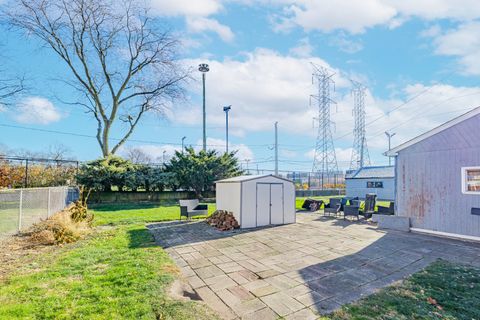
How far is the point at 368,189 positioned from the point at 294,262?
1806cm

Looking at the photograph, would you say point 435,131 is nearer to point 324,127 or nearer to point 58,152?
point 324,127

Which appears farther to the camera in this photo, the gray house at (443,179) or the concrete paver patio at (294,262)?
the gray house at (443,179)

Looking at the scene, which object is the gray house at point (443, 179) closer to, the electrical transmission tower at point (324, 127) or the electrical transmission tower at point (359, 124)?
the electrical transmission tower at point (324, 127)

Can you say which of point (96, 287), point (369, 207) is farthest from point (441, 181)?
point (96, 287)

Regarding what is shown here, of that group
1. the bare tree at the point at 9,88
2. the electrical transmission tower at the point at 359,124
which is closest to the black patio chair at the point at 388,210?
the bare tree at the point at 9,88

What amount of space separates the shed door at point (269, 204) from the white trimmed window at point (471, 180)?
526cm

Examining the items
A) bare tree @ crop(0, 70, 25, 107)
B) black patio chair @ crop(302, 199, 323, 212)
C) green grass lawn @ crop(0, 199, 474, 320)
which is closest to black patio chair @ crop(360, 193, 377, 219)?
black patio chair @ crop(302, 199, 323, 212)

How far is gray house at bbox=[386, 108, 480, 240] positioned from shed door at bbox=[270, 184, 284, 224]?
3939mm

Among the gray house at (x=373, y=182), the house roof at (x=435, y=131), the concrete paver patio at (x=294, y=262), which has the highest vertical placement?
the house roof at (x=435, y=131)

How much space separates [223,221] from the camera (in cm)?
878

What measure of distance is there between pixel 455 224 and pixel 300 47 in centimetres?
Answer: 824

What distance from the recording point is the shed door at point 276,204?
30.1ft

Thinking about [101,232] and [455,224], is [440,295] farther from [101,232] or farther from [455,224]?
[101,232]

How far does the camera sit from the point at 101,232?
7621mm
